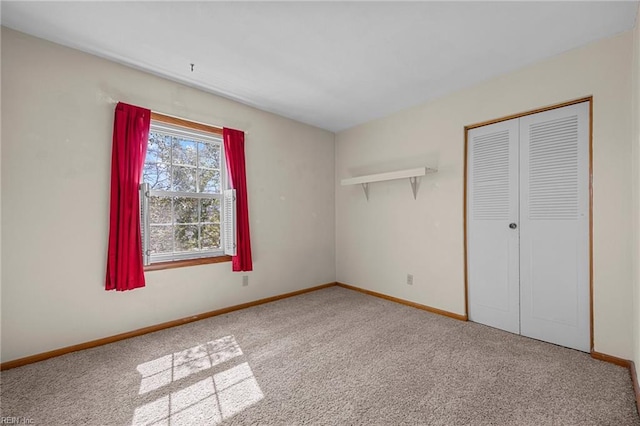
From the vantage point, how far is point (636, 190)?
6.26 feet

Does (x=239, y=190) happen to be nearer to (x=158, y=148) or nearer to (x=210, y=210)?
(x=210, y=210)

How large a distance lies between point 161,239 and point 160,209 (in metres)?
0.32

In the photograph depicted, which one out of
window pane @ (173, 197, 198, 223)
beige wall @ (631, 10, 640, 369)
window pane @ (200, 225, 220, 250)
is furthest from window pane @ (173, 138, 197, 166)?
beige wall @ (631, 10, 640, 369)

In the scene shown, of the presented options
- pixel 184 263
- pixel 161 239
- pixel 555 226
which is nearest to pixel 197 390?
pixel 184 263

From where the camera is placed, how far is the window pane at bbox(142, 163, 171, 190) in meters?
2.86

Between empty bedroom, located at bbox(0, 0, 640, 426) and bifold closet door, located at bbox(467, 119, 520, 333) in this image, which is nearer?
empty bedroom, located at bbox(0, 0, 640, 426)

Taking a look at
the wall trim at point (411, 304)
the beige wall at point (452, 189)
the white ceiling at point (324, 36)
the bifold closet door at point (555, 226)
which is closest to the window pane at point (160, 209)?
the white ceiling at point (324, 36)

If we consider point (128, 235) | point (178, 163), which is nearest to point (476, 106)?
point (178, 163)

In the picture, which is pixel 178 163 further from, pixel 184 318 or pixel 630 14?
pixel 630 14

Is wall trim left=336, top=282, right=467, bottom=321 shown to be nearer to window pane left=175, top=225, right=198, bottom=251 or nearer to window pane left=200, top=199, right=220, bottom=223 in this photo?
window pane left=200, top=199, right=220, bottom=223

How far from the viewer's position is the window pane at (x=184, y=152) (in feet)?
10.1

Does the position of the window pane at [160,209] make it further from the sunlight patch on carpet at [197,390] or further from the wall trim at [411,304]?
the wall trim at [411,304]

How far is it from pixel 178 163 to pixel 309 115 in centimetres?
180

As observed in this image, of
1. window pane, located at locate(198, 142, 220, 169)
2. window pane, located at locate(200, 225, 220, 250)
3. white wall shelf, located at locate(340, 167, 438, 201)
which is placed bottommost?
window pane, located at locate(200, 225, 220, 250)
